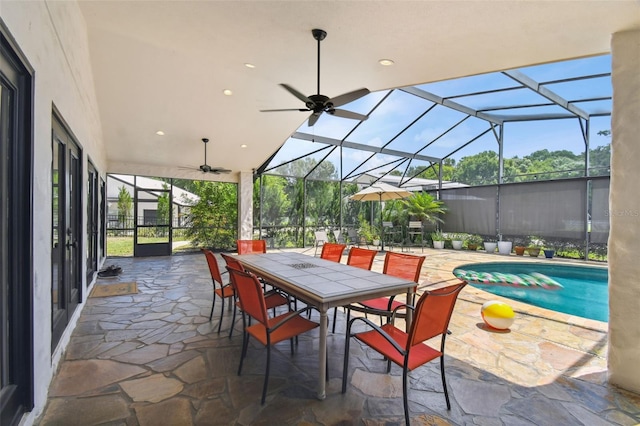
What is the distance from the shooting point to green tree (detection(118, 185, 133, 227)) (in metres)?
8.55

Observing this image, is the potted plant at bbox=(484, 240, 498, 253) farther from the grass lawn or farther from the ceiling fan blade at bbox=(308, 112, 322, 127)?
the grass lawn

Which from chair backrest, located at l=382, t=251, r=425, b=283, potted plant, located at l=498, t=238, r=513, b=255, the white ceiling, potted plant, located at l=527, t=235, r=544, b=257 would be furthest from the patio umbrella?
chair backrest, located at l=382, t=251, r=425, b=283

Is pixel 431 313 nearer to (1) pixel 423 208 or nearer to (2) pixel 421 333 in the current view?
(2) pixel 421 333

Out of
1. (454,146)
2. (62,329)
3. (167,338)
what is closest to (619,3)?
(167,338)

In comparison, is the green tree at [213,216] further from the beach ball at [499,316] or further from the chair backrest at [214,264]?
the beach ball at [499,316]

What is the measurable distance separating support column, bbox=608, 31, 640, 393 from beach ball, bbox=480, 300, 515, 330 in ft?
3.12

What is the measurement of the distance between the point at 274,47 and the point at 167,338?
334 cm

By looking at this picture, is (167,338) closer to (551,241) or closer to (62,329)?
(62,329)

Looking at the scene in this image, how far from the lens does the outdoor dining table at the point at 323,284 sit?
214 cm

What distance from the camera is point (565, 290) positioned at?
6113 millimetres

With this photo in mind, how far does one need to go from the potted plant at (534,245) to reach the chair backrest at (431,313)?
863 centimetres

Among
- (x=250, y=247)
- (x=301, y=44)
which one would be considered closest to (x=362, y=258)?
(x=250, y=247)

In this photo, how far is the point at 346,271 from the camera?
120 inches

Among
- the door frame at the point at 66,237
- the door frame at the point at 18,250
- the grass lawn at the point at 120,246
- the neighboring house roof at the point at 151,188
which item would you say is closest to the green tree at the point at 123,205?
the neighboring house roof at the point at 151,188
